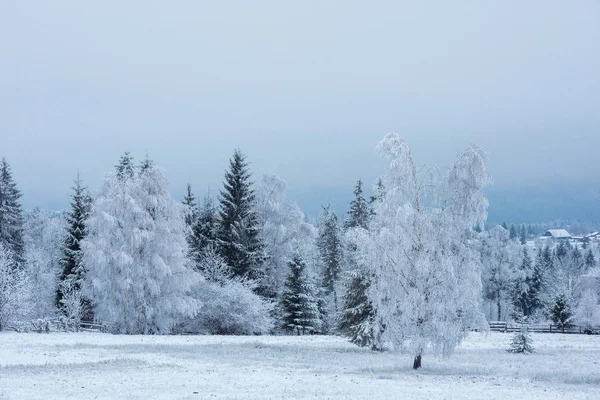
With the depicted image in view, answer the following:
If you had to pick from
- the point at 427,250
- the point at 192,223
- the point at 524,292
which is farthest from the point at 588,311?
the point at 427,250

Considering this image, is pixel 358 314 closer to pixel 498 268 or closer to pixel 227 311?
pixel 227 311

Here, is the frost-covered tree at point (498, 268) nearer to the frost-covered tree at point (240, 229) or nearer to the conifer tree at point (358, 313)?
the frost-covered tree at point (240, 229)

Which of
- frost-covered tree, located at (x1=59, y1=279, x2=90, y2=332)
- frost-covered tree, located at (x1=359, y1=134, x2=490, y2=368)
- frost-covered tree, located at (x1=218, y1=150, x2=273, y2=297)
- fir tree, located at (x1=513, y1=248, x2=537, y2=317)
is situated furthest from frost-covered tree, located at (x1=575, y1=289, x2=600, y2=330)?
frost-covered tree, located at (x1=59, y1=279, x2=90, y2=332)

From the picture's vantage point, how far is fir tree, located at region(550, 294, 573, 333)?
60.0 m

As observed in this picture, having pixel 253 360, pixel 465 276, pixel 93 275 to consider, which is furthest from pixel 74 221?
pixel 465 276

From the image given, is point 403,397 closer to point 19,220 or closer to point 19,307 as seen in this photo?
point 19,307

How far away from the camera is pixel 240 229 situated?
5478 centimetres

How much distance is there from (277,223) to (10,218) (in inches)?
1021

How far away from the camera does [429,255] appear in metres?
23.0

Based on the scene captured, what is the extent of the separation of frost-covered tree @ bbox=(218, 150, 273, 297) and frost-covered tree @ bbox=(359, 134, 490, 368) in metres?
30.8

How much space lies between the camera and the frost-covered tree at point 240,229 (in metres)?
54.4

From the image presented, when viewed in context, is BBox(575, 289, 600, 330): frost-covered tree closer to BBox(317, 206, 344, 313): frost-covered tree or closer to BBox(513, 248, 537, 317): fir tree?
BBox(513, 248, 537, 317): fir tree

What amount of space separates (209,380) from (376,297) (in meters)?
7.83

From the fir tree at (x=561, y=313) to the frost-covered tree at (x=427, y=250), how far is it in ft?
140
